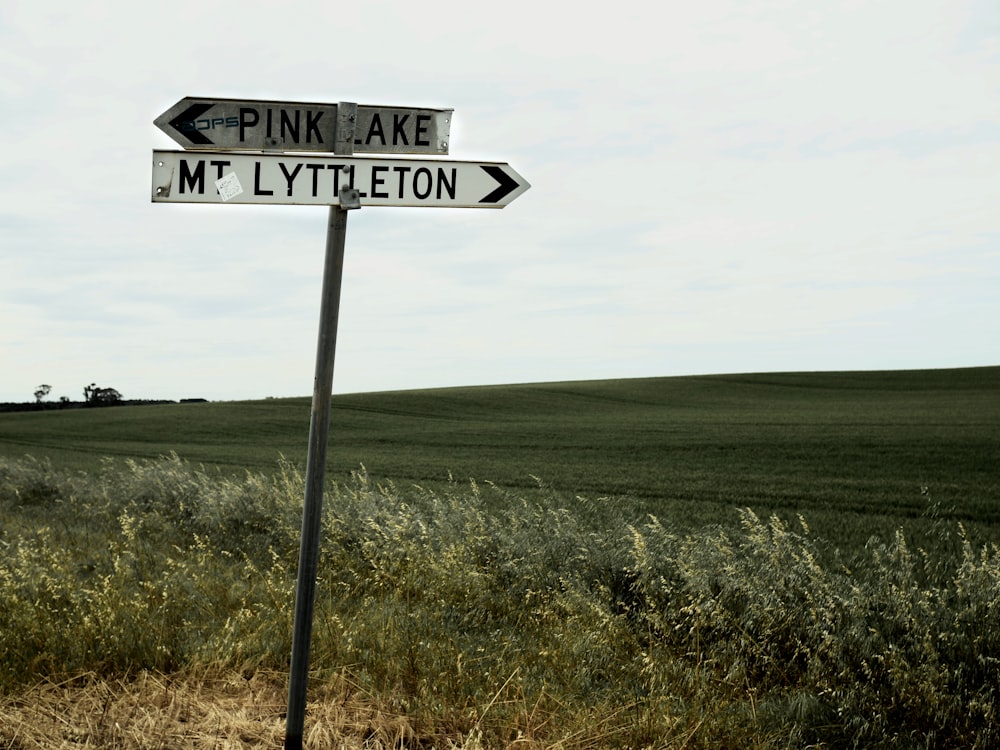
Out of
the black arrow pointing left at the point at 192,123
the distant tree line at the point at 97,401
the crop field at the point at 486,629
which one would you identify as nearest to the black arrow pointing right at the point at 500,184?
the black arrow pointing left at the point at 192,123

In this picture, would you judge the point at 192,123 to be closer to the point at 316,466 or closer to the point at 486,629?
the point at 316,466

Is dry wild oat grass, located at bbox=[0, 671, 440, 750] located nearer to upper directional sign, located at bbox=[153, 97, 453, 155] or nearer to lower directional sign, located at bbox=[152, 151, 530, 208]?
lower directional sign, located at bbox=[152, 151, 530, 208]

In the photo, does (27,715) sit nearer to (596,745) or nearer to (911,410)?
(596,745)

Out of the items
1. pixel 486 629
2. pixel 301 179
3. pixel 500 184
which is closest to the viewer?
pixel 301 179

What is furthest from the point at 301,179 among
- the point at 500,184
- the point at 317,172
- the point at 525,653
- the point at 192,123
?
the point at 525,653

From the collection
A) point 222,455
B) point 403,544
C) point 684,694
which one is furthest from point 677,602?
point 222,455

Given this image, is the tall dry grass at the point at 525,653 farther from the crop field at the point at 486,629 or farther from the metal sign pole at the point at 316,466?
the metal sign pole at the point at 316,466

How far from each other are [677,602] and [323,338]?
387cm

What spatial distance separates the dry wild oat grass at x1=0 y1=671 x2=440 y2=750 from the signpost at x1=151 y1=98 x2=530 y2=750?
0.39m

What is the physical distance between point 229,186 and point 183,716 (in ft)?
8.65

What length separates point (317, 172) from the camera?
150 inches

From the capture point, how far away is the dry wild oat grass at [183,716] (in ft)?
12.3

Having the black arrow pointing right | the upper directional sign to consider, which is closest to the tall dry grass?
the black arrow pointing right

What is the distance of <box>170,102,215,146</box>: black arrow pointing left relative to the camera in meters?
3.78
